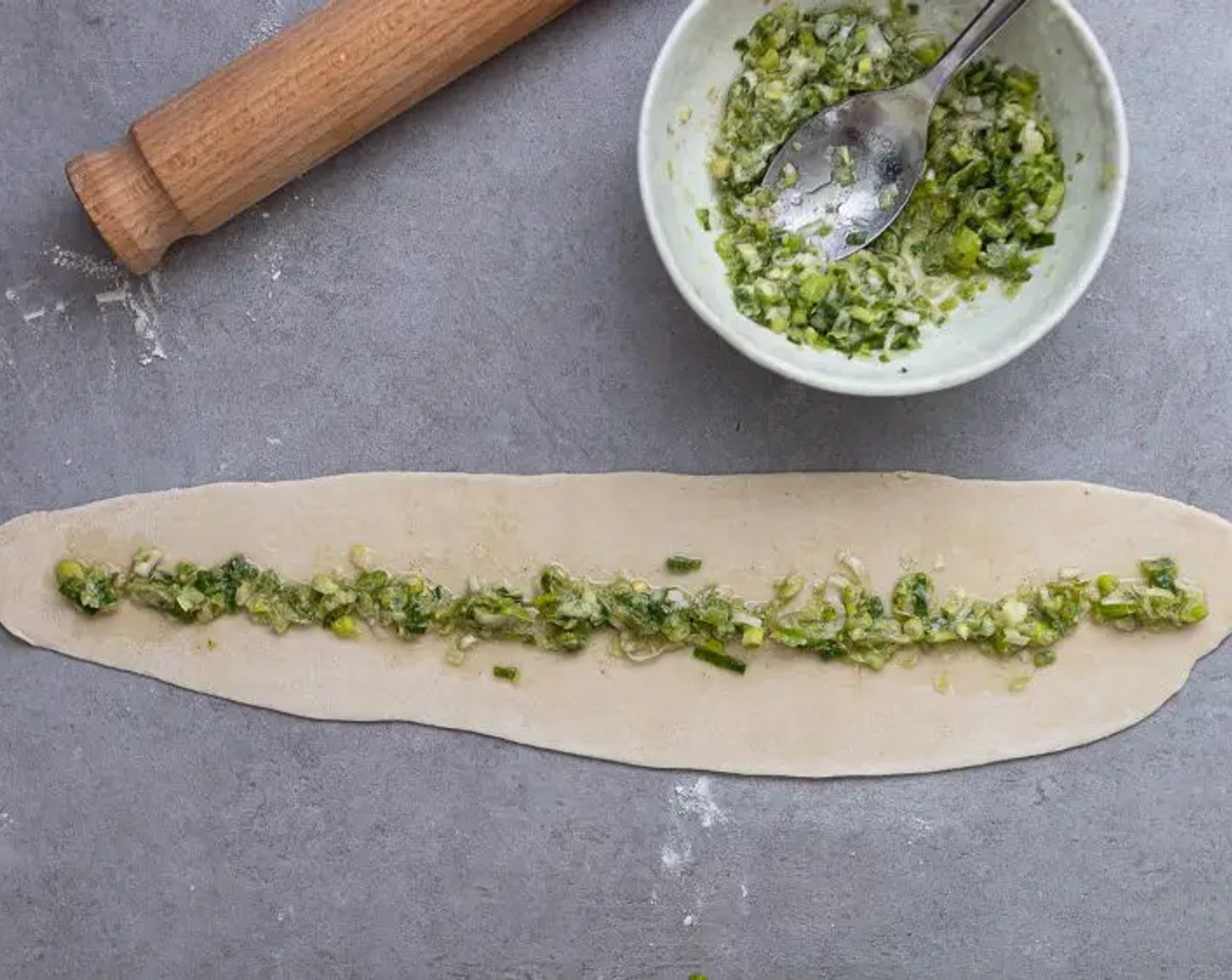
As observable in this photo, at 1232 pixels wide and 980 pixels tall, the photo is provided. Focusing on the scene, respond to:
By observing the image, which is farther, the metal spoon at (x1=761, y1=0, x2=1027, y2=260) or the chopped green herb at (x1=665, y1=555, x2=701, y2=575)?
the chopped green herb at (x1=665, y1=555, x2=701, y2=575)

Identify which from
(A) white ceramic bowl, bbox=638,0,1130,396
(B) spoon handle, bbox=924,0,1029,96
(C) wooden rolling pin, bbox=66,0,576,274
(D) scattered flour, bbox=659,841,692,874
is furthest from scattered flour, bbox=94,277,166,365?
(B) spoon handle, bbox=924,0,1029,96

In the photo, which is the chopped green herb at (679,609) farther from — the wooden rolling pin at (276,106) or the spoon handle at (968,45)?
the spoon handle at (968,45)

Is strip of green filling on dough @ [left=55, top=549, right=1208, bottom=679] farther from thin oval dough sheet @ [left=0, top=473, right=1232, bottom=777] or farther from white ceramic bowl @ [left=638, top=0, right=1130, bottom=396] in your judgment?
white ceramic bowl @ [left=638, top=0, right=1130, bottom=396]

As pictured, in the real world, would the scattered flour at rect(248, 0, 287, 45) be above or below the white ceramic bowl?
above

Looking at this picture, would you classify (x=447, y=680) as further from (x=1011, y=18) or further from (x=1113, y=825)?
(x=1011, y=18)

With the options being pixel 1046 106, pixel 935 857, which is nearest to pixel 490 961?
pixel 935 857

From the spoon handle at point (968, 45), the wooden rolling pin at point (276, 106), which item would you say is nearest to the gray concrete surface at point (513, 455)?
the wooden rolling pin at point (276, 106)
